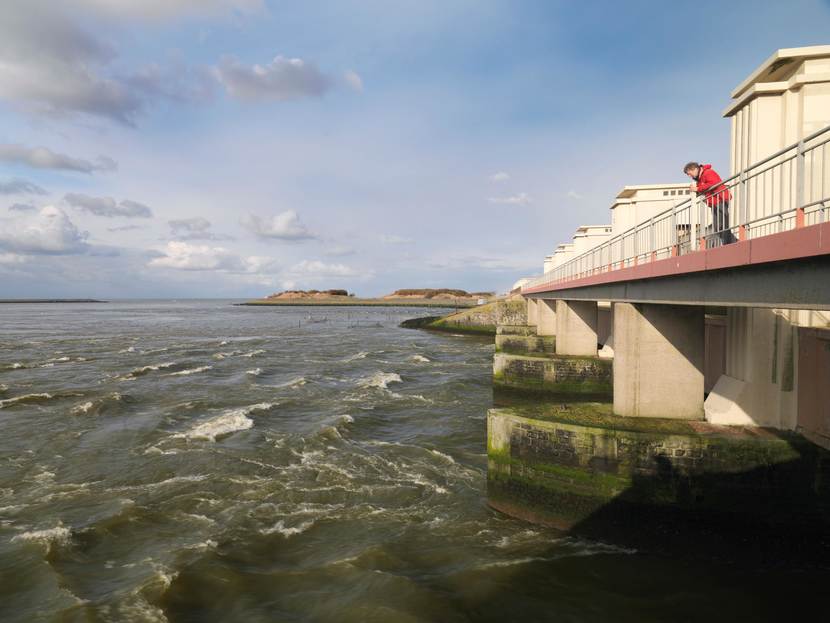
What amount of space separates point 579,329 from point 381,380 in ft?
36.0

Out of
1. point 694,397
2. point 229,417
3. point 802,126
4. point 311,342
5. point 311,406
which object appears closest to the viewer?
point 802,126

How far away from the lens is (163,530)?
37.0ft

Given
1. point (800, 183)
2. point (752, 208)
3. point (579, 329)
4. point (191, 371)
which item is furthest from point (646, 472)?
point (191, 371)

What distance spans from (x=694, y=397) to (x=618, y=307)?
287cm

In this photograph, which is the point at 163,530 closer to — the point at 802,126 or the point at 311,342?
the point at 802,126

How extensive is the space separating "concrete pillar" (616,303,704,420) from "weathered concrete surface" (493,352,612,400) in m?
9.81

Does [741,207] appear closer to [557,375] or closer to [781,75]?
[781,75]

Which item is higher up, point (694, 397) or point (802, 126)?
point (802, 126)

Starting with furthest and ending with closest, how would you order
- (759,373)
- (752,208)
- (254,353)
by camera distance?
(254,353) < (759,373) < (752,208)

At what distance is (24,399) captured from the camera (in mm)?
23859

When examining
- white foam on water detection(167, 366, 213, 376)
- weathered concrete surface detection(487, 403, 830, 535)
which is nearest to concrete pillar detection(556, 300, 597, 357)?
weathered concrete surface detection(487, 403, 830, 535)

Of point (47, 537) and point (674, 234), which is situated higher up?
point (674, 234)

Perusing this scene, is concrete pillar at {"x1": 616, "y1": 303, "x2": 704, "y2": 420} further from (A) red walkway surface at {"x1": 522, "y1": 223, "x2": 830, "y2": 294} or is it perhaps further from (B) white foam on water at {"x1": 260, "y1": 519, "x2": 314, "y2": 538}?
(B) white foam on water at {"x1": 260, "y1": 519, "x2": 314, "y2": 538}

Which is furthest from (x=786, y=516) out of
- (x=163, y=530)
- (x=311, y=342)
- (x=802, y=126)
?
(x=311, y=342)
